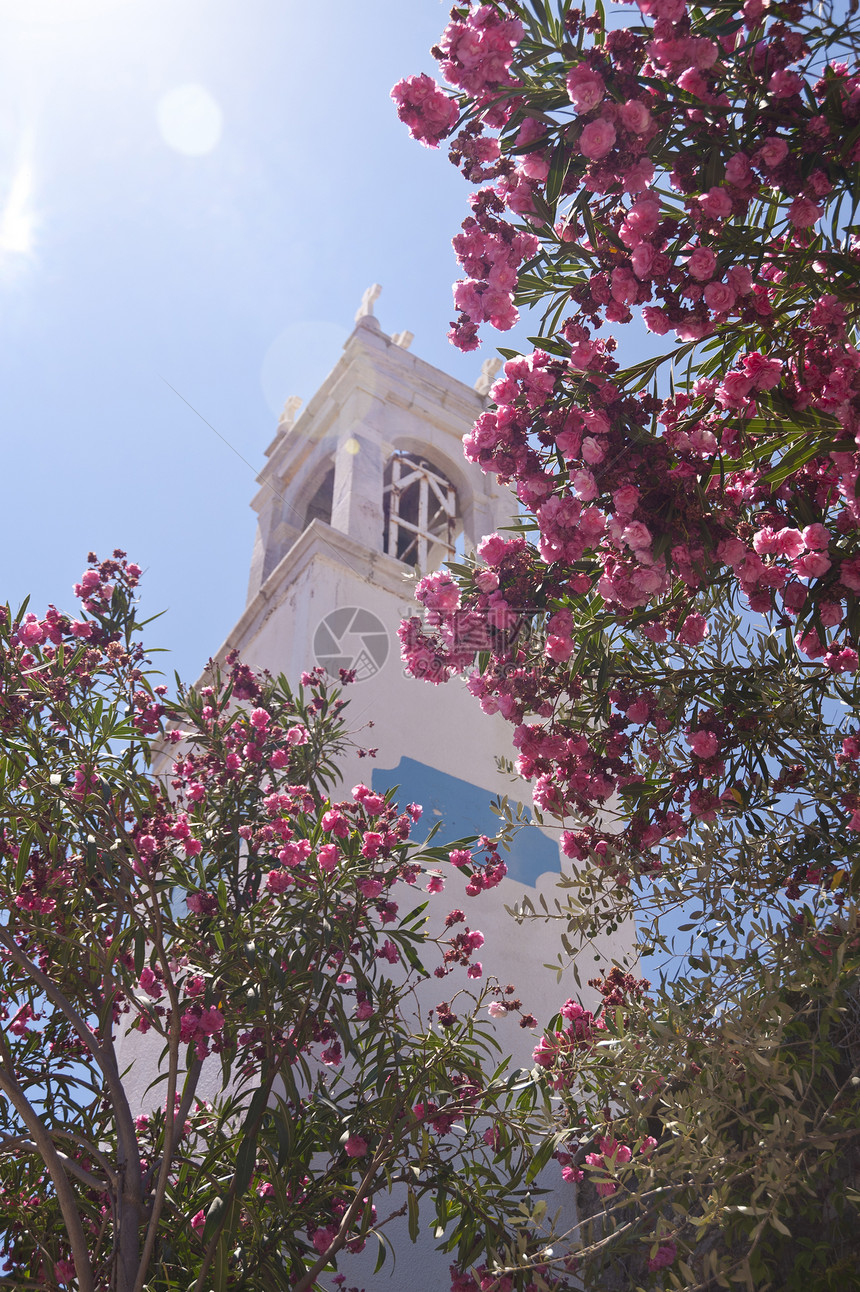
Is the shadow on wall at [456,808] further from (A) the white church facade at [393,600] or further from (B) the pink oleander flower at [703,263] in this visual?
(B) the pink oleander flower at [703,263]

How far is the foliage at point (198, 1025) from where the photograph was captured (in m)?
2.85

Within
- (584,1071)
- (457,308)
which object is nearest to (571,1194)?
(584,1071)

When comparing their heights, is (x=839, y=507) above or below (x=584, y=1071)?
above

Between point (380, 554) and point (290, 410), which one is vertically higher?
point (290, 410)

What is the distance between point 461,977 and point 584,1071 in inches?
97.3

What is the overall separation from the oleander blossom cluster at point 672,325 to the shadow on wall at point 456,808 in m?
3.36

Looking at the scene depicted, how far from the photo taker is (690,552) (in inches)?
94.7

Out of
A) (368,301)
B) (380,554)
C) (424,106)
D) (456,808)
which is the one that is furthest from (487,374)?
(424,106)

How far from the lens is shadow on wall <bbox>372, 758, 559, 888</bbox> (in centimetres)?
611

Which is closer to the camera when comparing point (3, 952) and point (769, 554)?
point (769, 554)

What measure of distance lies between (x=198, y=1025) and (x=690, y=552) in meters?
2.27

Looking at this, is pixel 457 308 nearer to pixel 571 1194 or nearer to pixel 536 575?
pixel 536 575

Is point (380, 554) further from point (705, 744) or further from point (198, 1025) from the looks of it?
point (705, 744)

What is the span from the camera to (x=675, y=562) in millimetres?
2416
